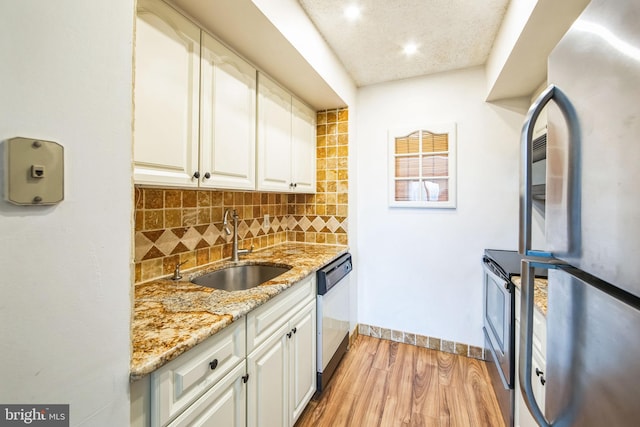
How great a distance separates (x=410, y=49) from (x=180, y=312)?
230 centimetres

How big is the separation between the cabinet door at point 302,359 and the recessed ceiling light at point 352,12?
1.86 meters

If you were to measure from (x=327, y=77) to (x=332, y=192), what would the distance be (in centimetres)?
97

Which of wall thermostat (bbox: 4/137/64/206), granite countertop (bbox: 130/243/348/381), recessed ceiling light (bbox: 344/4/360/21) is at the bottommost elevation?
granite countertop (bbox: 130/243/348/381)

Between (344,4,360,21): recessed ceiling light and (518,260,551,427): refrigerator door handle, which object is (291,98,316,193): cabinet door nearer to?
(344,4,360,21): recessed ceiling light

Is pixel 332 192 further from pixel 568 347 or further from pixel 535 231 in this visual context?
pixel 568 347

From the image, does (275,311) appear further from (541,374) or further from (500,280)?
(500,280)

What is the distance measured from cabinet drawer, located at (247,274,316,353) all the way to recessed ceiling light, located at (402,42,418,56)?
1.84m

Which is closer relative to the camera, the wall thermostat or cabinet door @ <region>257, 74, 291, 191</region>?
the wall thermostat

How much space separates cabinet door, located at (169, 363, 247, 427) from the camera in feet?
2.82

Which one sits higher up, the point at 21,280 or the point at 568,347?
the point at 21,280

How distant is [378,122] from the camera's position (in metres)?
2.62

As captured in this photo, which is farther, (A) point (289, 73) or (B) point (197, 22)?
(A) point (289, 73)

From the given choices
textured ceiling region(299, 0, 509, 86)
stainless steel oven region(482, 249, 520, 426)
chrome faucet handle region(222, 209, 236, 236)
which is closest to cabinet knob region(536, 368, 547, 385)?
stainless steel oven region(482, 249, 520, 426)

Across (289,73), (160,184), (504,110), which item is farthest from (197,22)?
(504,110)
